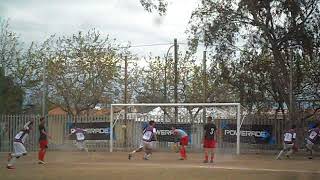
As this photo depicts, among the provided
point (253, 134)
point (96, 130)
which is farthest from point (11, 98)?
point (253, 134)

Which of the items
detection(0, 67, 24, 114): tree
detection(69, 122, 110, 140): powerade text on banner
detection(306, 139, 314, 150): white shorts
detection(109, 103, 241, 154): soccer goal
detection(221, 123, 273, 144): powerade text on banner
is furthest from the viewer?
detection(0, 67, 24, 114): tree

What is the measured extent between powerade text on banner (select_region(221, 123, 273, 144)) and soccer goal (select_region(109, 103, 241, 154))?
5 cm

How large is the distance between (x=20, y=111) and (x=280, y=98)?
15.8 metres

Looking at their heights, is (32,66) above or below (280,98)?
above

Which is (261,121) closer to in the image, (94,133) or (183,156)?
(183,156)

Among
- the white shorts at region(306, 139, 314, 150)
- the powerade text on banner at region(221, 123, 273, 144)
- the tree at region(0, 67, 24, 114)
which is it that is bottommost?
the white shorts at region(306, 139, 314, 150)

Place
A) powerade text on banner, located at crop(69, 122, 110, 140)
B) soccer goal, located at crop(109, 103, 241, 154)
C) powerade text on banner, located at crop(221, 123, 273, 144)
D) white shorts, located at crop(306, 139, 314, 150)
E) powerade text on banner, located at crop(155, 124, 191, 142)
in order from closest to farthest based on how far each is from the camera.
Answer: white shorts, located at crop(306, 139, 314, 150) → powerade text on banner, located at crop(221, 123, 273, 144) → soccer goal, located at crop(109, 103, 241, 154) → powerade text on banner, located at crop(155, 124, 191, 142) → powerade text on banner, located at crop(69, 122, 110, 140)

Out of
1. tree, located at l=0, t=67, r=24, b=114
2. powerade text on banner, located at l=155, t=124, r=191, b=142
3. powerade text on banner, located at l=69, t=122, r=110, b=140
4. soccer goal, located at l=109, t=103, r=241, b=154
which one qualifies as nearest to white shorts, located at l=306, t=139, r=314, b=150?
soccer goal, located at l=109, t=103, r=241, b=154

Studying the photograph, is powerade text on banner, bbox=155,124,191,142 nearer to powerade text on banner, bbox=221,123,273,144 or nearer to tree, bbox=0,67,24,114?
powerade text on banner, bbox=221,123,273,144

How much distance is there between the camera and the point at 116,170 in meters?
17.3

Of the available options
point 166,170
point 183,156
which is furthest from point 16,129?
point 166,170

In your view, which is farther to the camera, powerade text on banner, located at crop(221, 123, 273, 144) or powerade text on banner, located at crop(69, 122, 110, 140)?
powerade text on banner, located at crop(69, 122, 110, 140)

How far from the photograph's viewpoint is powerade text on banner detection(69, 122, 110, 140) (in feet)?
102

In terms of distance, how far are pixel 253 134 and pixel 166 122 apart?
4.72 meters
